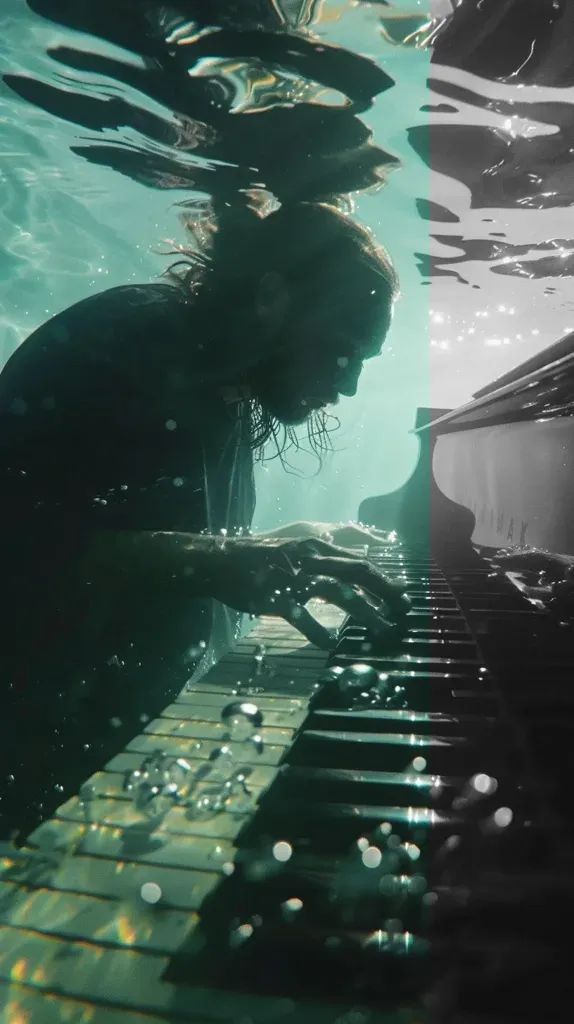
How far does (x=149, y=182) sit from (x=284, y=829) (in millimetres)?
10172

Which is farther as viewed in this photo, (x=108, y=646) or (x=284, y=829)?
(x=108, y=646)

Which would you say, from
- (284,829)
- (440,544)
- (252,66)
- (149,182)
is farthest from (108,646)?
(149,182)

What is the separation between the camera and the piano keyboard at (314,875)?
0.78 metres

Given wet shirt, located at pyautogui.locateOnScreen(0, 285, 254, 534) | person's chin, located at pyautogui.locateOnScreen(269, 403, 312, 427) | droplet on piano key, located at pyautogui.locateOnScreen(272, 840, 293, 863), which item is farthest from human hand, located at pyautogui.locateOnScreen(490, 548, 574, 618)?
droplet on piano key, located at pyautogui.locateOnScreen(272, 840, 293, 863)

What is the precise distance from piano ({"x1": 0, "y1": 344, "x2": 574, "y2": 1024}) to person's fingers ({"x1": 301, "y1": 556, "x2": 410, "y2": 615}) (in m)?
0.22

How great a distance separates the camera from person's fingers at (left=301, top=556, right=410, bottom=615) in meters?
2.07

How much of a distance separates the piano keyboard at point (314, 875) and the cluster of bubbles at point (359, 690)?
0.05 feet

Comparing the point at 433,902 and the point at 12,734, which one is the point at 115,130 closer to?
the point at 12,734

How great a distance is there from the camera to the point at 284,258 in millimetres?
2717

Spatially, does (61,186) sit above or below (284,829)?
above

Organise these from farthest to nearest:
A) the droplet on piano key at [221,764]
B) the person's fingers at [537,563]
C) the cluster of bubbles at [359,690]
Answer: the person's fingers at [537,563] → the cluster of bubbles at [359,690] → the droplet on piano key at [221,764]

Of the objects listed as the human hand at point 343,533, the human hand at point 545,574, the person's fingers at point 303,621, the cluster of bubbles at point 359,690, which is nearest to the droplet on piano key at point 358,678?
the cluster of bubbles at point 359,690

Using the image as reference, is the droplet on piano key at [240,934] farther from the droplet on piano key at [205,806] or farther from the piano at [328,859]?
the droplet on piano key at [205,806]

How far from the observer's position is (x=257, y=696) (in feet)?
6.68
